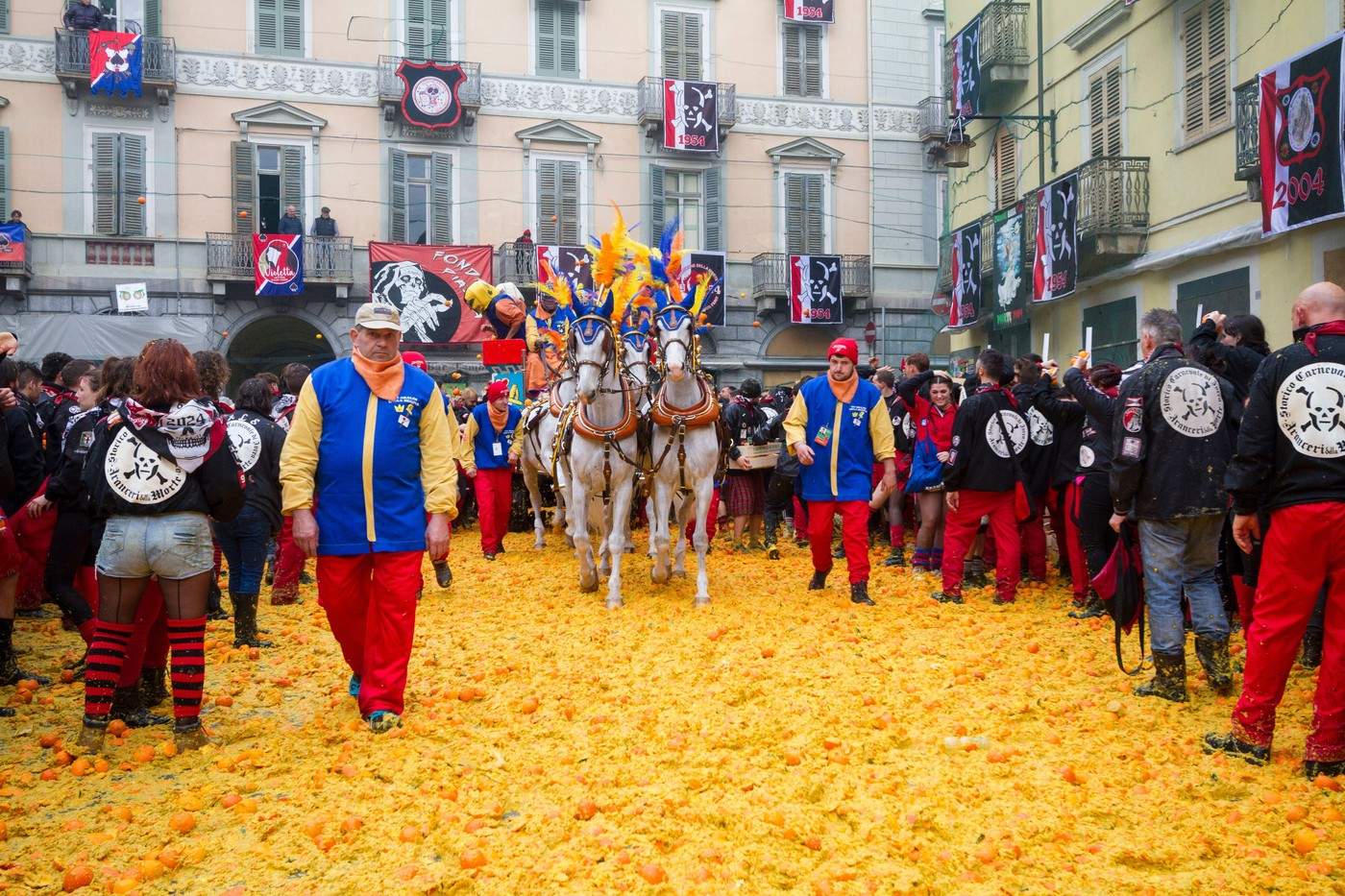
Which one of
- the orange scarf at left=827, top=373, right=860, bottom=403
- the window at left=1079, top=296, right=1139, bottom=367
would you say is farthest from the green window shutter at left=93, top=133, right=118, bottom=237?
the orange scarf at left=827, top=373, right=860, bottom=403

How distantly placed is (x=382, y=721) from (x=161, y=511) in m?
1.58

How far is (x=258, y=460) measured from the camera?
836 cm

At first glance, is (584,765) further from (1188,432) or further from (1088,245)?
(1088,245)

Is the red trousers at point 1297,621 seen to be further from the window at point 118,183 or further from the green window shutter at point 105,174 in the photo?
the green window shutter at point 105,174

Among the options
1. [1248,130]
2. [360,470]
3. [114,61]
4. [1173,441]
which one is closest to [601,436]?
[360,470]

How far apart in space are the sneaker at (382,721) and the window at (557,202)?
2337cm

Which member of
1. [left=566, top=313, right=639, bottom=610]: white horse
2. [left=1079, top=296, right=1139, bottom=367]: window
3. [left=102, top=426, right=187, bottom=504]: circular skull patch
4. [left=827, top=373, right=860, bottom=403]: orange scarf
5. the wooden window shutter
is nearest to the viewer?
[left=102, top=426, right=187, bottom=504]: circular skull patch

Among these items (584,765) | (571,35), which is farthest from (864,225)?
(584,765)

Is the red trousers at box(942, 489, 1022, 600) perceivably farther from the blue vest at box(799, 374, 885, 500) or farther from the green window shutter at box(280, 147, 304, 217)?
the green window shutter at box(280, 147, 304, 217)

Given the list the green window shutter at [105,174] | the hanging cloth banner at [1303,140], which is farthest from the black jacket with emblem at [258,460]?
the green window shutter at [105,174]

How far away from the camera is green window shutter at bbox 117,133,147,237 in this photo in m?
25.2

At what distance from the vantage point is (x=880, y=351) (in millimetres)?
30047

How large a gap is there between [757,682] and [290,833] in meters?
3.04

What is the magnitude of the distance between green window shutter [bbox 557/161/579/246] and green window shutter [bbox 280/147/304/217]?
21.6ft
